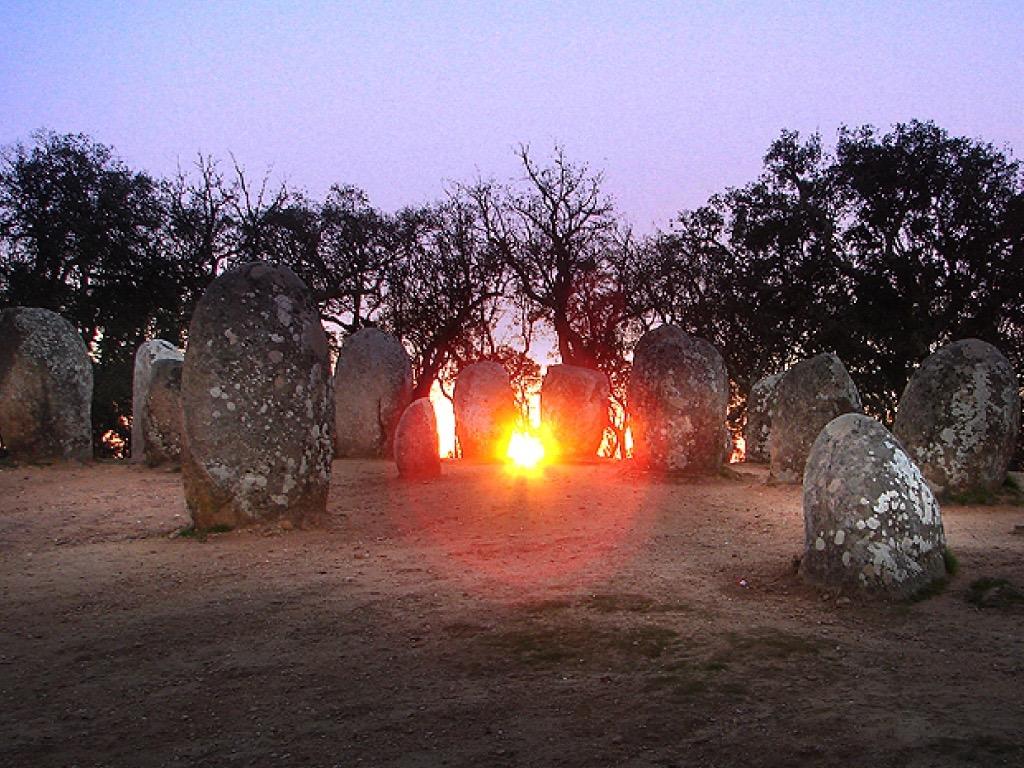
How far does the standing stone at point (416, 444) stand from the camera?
1491cm

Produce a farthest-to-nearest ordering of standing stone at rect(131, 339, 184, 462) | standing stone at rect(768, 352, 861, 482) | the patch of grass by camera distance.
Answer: standing stone at rect(131, 339, 184, 462) → standing stone at rect(768, 352, 861, 482) → the patch of grass

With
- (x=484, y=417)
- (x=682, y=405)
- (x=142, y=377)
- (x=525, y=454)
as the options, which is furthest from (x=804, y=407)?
(x=142, y=377)

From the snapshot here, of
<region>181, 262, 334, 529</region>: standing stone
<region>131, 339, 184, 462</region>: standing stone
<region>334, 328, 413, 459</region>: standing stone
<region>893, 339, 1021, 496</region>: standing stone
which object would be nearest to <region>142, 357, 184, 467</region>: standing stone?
<region>131, 339, 184, 462</region>: standing stone

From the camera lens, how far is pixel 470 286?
2761 centimetres

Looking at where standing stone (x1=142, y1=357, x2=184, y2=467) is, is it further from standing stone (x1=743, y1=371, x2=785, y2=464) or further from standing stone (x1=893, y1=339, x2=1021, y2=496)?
standing stone (x1=893, y1=339, x2=1021, y2=496)

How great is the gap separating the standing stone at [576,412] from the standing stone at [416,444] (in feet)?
22.9

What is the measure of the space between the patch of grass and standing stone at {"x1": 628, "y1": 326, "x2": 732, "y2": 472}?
8.56 m

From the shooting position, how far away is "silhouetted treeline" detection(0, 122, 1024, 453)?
21.0 m

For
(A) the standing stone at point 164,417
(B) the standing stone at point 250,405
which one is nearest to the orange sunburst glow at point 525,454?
(A) the standing stone at point 164,417

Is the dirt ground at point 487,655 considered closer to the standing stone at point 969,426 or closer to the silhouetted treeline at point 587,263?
the standing stone at point 969,426

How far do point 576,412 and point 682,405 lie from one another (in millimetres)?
6547

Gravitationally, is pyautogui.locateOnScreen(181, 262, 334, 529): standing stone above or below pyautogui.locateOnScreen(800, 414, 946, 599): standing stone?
above

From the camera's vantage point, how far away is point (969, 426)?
12234mm

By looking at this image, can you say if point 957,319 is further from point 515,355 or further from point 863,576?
point 863,576
